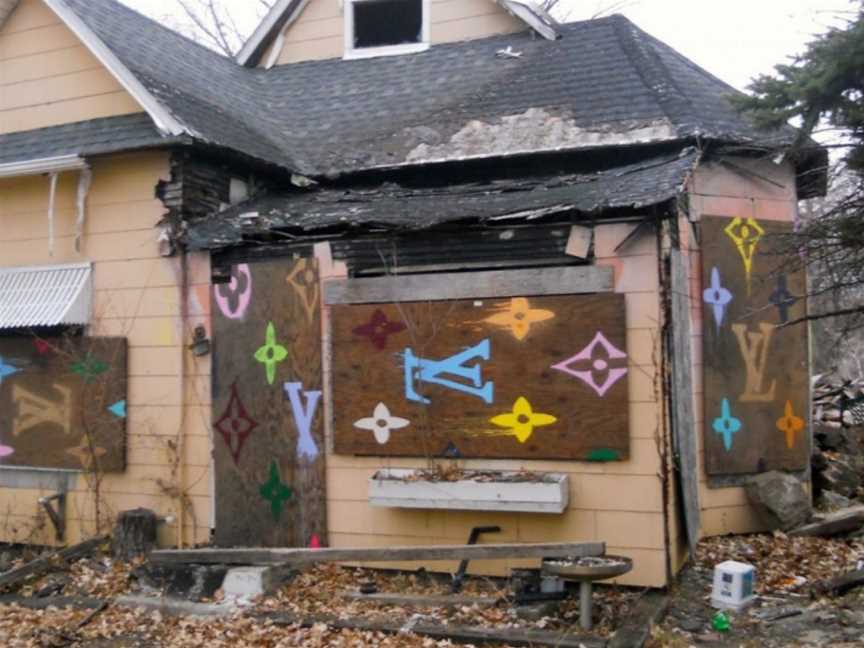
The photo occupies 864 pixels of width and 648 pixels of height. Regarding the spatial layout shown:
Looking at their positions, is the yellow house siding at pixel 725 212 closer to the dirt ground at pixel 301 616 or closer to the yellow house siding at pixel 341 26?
the dirt ground at pixel 301 616

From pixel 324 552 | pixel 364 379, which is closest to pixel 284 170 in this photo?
pixel 364 379

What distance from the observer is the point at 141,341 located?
8.41 meters

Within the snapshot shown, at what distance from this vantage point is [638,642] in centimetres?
561

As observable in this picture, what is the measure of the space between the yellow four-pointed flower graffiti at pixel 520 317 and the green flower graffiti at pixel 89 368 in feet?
13.3

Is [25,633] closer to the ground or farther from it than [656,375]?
closer to the ground

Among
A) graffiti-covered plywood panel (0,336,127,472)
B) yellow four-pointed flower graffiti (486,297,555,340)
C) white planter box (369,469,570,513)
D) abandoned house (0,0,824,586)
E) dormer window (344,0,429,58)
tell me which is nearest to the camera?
white planter box (369,469,570,513)

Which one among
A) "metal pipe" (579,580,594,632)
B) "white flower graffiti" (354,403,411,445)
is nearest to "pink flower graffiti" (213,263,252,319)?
"white flower graffiti" (354,403,411,445)

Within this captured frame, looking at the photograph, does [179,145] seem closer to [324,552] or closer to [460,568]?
[324,552]

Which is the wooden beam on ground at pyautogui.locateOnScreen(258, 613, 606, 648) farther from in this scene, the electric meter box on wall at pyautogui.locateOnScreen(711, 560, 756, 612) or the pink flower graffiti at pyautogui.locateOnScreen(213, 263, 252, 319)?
the pink flower graffiti at pyautogui.locateOnScreen(213, 263, 252, 319)

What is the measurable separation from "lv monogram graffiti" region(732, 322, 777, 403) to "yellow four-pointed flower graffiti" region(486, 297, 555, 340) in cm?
245

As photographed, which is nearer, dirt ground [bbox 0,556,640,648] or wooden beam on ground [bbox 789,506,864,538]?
dirt ground [bbox 0,556,640,648]

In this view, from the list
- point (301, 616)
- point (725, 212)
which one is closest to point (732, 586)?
point (301, 616)

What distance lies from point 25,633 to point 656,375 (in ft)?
17.3

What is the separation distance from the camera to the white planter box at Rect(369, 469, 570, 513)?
664 cm
